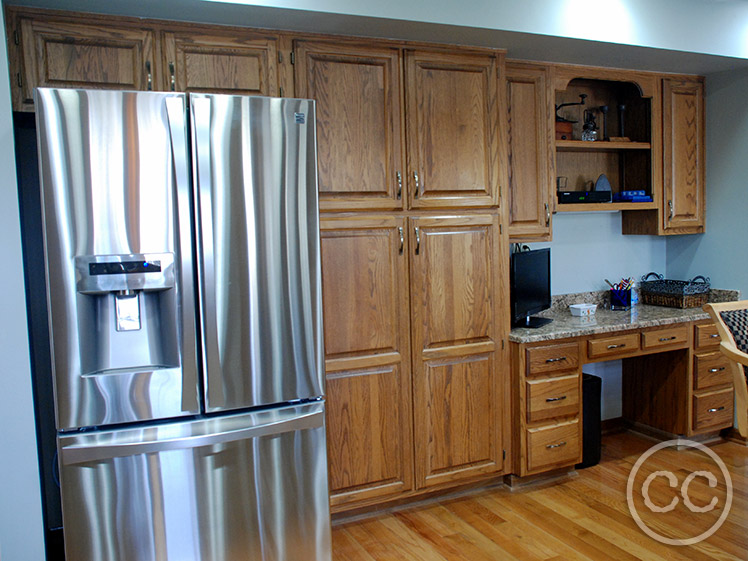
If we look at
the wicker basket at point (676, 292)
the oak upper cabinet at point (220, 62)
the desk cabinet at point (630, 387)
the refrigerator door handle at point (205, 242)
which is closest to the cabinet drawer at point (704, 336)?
the desk cabinet at point (630, 387)

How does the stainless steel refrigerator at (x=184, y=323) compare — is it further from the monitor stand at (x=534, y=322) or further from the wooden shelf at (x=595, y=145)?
the wooden shelf at (x=595, y=145)

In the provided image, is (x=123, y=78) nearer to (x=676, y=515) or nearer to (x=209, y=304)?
(x=209, y=304)

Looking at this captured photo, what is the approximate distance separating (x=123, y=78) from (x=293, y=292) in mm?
1098

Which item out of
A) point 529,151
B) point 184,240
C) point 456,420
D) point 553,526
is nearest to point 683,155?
point 529,151

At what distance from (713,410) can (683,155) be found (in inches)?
61.0

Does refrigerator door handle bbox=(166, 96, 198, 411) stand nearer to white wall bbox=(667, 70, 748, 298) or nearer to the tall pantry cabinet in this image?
the tall pantry cabinet

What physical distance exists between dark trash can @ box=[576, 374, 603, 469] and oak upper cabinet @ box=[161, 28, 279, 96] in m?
2.27

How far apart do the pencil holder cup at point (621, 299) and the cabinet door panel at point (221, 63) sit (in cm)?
245

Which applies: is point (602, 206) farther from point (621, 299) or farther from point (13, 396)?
point (13, 396)

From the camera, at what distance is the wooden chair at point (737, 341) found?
251 cm

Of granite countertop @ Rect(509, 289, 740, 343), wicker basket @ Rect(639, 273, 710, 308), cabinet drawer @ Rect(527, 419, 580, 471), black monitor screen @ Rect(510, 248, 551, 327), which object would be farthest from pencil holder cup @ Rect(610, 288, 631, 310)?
cabinet drawer @ Rect(527, 419, 580, 471)

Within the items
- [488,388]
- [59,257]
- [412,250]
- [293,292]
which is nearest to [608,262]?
[488,388]

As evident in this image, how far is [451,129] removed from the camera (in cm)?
304

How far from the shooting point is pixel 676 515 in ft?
9.68
